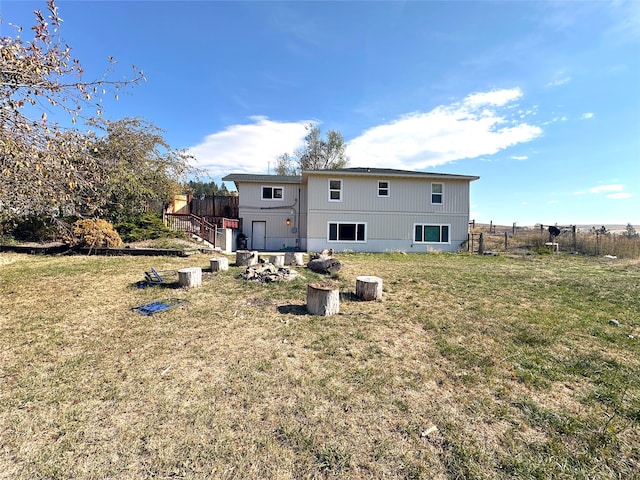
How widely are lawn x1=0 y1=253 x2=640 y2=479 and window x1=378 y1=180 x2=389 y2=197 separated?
11.5 metres

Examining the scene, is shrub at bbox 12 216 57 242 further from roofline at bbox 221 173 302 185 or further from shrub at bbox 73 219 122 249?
roofline at bbox 221 173 302 185

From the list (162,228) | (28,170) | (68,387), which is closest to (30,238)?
(162,228)

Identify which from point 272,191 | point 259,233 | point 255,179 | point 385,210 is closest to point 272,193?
point 272,191

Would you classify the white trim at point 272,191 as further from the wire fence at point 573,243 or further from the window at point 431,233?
the wire fence at point 573,243

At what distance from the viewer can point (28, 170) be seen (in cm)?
339

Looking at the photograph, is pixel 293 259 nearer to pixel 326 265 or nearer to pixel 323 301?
pixel 326 265

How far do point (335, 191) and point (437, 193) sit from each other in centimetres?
602

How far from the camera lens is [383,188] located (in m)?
16.9

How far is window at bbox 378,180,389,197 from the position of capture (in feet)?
55.4

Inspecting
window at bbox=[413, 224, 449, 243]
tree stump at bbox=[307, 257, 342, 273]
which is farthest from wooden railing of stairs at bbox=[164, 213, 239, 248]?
window at bbox=[413, 224, 449, 243]

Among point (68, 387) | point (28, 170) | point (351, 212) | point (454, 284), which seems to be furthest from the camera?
point (351, 212)

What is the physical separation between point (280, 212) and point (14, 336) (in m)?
14.6

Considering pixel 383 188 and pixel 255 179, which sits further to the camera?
pixel 255 179

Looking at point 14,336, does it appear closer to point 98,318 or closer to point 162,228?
point 98,318
